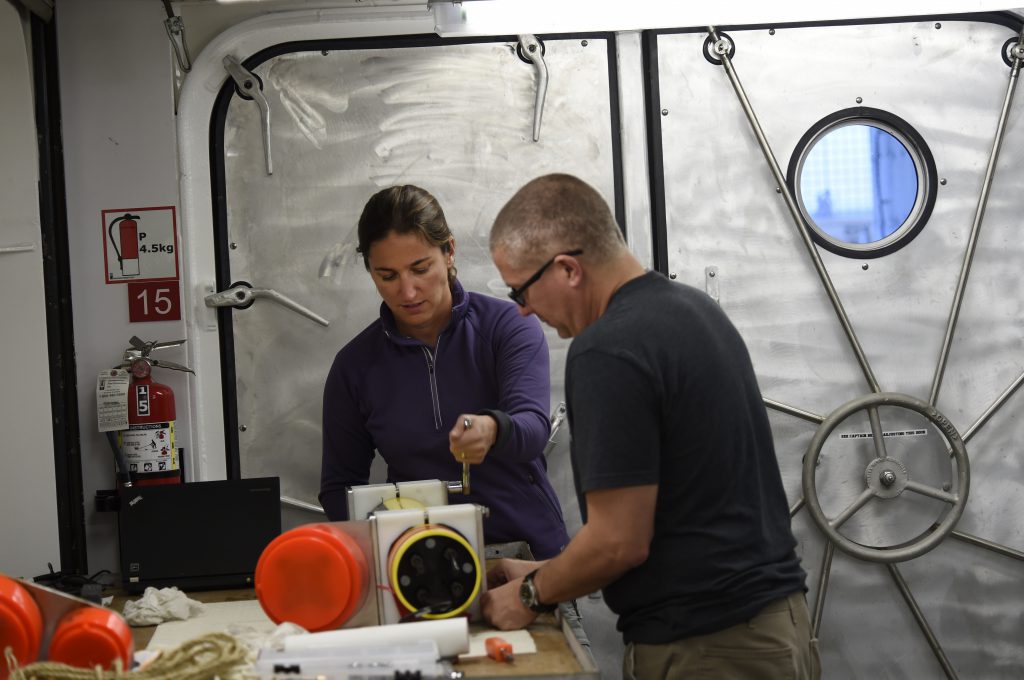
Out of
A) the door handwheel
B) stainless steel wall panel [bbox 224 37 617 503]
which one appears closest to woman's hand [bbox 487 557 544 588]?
stainless steel wall panel [bbox 224 37 617 503]

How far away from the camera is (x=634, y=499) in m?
1.56

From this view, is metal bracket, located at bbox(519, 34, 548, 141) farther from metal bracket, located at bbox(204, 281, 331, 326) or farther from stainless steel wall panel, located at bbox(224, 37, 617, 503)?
metal bracket, located at bbox(204, 281, 331, 326)

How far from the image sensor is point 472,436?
77.6 inches

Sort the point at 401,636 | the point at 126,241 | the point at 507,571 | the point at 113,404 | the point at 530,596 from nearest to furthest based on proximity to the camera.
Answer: the point at 401,636, the point at 530,596, the point at 507,571, the point at 113,404, the point at 126,241

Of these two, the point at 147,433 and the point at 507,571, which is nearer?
the point at 507,571

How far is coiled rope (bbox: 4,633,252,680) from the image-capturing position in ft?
4.47

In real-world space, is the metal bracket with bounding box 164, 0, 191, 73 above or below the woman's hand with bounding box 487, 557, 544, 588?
above

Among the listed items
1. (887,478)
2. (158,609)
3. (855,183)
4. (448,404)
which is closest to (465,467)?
(448,404)

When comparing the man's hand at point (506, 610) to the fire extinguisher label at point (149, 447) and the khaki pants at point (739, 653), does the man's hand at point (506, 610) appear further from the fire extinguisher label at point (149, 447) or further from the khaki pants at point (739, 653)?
the fire extinguisher label at point (149, 447)

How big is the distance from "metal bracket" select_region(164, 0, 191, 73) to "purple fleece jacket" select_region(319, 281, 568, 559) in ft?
3.70

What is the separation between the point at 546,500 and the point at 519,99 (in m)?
1.31

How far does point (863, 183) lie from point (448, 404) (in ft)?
5.38

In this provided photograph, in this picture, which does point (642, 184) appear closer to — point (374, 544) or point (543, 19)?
point (543, 19)

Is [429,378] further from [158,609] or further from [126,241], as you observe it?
[126,241]
